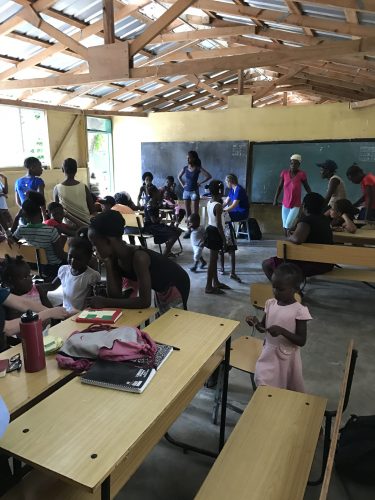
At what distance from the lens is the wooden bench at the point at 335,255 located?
332cm

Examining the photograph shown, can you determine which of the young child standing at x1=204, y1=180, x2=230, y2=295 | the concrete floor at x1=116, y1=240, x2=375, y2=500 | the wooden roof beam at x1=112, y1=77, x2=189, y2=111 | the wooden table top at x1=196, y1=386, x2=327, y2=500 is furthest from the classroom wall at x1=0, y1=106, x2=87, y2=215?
the wooden table top at x1=196, y1=386, x2=327, y2=500

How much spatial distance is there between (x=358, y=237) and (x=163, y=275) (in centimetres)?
283

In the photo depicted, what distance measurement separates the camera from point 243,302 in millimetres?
4141

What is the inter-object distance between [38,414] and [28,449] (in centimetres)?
15

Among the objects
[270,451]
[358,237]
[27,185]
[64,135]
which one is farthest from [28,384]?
[64,135]

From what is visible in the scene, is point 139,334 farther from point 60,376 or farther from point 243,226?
point 243,226

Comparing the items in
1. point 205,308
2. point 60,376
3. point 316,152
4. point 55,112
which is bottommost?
point 205,308

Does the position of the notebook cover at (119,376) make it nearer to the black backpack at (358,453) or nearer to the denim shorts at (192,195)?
the black backpack at (358,453)

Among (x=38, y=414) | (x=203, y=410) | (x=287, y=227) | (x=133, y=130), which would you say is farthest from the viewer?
(x=133, y=130)

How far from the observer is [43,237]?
3469 mm

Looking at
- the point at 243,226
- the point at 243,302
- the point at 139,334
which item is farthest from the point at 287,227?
the point at 139,334

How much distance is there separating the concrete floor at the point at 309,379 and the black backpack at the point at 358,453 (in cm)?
5

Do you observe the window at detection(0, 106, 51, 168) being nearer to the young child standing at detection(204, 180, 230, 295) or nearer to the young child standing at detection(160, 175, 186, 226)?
the young child standing at detection(160, 175, 186, 226)

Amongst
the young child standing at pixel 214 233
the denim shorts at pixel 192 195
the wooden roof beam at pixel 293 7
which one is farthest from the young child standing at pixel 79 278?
the denim shorts at pixel 192 195
